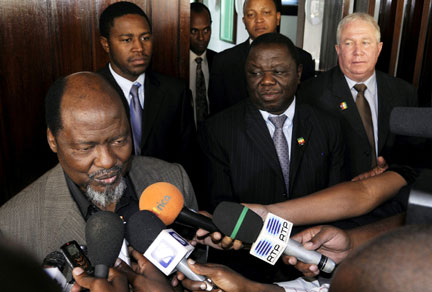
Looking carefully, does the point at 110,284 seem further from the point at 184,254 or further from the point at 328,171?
the point at 328,171

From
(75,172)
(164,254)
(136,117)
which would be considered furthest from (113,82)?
(164,254)

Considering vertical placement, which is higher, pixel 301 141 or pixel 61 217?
pixel 301 141

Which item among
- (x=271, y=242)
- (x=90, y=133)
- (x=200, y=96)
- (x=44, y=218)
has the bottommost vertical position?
(x=200, y=96)

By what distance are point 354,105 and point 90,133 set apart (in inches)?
75.0

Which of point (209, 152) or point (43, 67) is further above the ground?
point (43, 67)

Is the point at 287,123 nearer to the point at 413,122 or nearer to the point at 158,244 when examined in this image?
the point at 158,244

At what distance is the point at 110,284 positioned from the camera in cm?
114

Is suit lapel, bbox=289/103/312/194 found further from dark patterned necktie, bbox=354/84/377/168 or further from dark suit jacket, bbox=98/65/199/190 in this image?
dark suit jacket, bbox=98/65/199/190

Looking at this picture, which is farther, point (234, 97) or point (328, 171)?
point (234, 97)

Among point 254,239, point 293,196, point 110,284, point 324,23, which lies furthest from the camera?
point 324,23

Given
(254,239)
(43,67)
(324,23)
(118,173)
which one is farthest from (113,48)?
(324,23)

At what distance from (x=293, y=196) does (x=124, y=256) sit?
1.21 metres

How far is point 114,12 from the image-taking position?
2.95m

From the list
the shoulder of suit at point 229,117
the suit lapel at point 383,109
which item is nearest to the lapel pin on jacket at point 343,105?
the suit lapel at point 383,109
